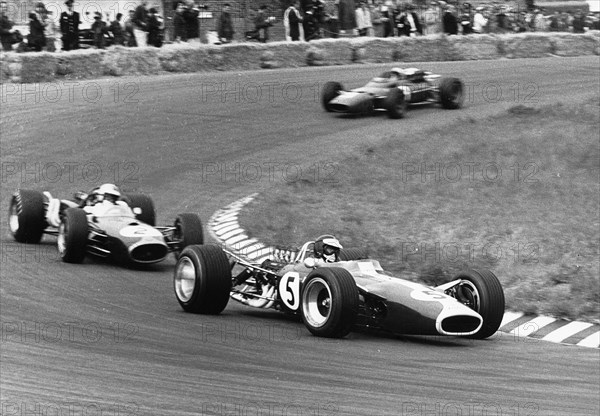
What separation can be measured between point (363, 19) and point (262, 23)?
11.1ft

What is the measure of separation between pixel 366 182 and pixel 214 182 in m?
2.72

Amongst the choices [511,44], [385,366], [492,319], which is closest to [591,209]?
A: [492,319]

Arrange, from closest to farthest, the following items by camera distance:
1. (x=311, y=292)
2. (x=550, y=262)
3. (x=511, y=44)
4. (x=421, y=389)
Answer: (x=421, y=389)
(x=311, y=292)
(x=550, y=262)
(x=511, y=44)

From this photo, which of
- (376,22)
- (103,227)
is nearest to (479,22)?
(376,22)

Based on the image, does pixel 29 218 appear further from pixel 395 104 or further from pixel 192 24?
pixel 192 24

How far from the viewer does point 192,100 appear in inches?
890

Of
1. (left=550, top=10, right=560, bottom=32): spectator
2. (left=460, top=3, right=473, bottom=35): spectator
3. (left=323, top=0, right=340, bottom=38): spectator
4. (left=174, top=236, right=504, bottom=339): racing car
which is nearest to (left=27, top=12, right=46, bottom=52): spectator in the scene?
(left=323, top=0, right=340, bottom=38): spectator

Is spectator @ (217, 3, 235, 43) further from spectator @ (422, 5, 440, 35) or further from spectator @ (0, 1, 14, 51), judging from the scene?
spectator @ (422, 5, 440, 35)

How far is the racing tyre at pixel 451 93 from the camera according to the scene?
78.1 feet

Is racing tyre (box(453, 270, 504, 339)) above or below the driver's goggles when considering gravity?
below

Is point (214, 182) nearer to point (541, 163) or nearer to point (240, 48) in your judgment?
point (541, 163)

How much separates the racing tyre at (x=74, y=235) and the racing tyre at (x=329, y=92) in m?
10.7

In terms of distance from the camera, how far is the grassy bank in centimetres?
1242

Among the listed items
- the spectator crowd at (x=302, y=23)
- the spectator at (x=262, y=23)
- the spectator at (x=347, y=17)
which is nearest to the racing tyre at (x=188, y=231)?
the spectator crowd at (x=302, y=23)
